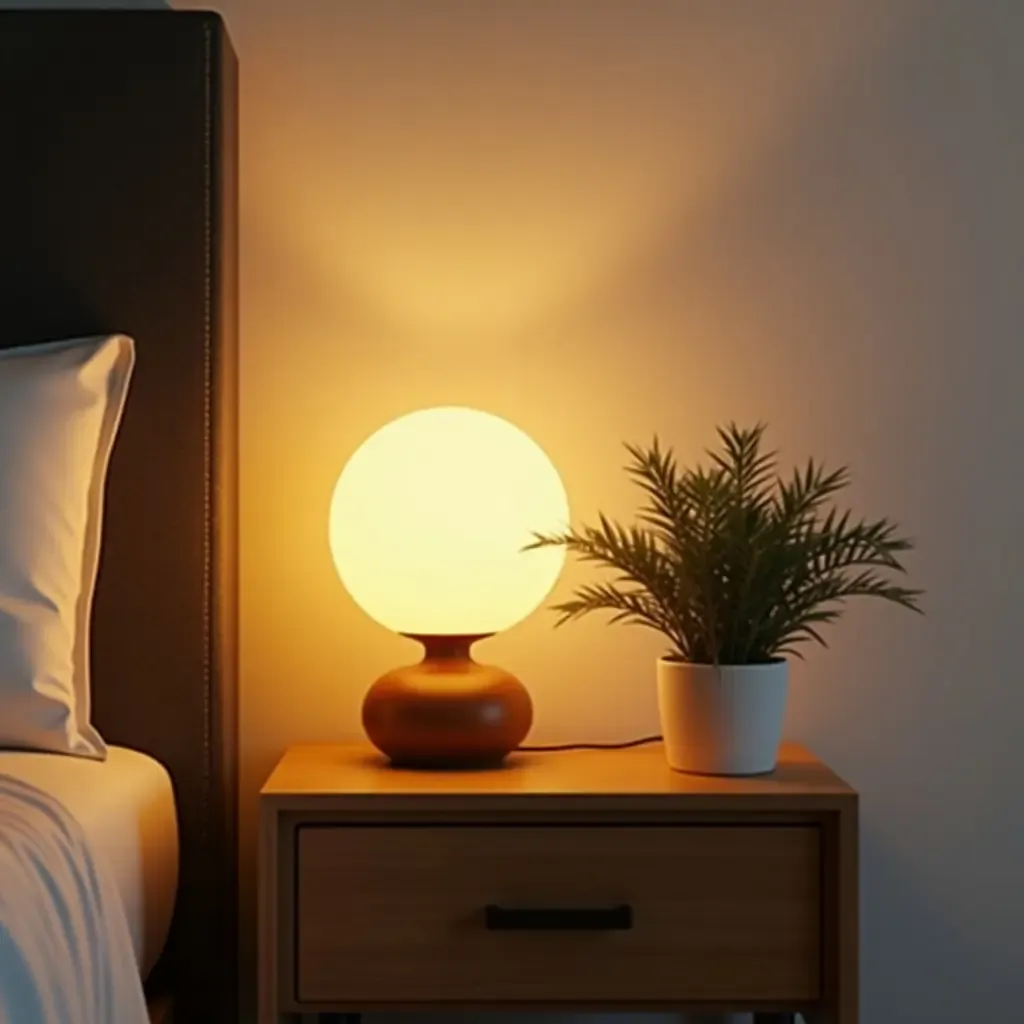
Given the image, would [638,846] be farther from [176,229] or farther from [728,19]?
[728,19]

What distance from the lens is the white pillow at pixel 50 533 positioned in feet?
5.78

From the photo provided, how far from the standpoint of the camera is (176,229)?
1.98 metres

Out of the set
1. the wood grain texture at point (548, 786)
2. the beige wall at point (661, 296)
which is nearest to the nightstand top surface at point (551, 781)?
the wood grain texture at point (548, 786)

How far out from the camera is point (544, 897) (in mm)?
1722

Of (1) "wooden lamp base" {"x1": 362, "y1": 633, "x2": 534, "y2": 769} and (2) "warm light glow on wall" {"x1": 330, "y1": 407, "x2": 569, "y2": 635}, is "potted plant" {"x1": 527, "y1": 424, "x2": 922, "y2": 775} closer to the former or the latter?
(2) "warm light glow on wall" {"x1": 330, "y1": 407, "x2": 569, "y2": 635}

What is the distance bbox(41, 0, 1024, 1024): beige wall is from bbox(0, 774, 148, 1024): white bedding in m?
0.66

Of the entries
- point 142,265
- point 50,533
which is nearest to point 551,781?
point 50,533

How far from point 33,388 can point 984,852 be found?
4.23ft

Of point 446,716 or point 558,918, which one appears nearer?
point 558,918

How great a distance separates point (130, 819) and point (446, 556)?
426mm

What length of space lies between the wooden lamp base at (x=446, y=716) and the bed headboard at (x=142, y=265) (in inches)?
9.3

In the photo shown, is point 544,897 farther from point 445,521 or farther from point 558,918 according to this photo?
point 445,521

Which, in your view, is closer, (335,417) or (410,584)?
(410,584)

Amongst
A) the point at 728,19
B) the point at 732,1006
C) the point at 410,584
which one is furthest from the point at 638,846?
the point at 728,19
